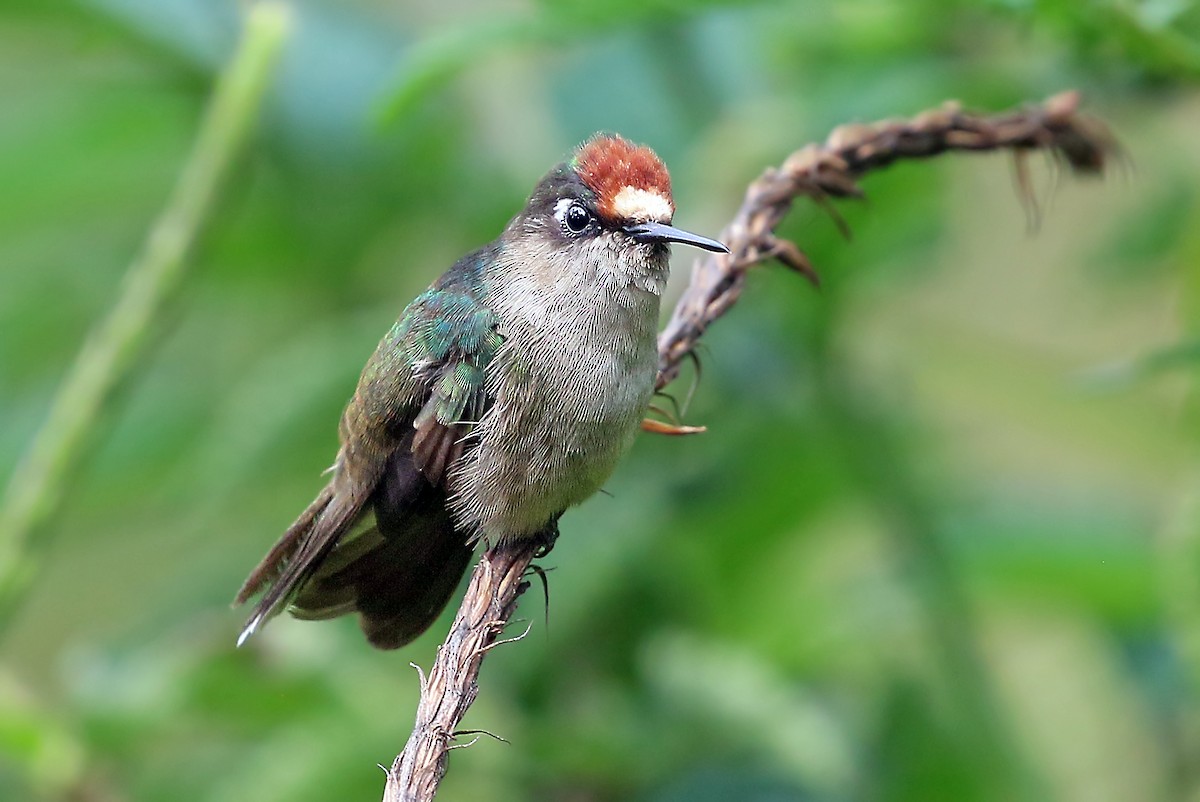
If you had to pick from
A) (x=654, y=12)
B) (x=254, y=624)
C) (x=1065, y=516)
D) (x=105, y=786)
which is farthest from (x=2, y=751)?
(x=1065, y=516)

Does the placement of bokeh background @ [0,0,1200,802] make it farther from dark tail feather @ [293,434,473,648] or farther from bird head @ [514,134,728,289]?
dark tail feather @ [293,434,473,648]

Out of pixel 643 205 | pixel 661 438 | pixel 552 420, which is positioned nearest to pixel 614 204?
pixel 643 205

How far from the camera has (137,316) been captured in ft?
7.06

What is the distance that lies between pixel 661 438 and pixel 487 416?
89cm

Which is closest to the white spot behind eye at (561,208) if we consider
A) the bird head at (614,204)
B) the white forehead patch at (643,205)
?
the bird head at (614,204)

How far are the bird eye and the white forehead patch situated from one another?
0.29ft

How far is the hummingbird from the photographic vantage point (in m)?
2.17

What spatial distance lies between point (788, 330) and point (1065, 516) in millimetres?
838

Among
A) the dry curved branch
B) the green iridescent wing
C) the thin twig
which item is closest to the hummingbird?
the green iridescent wing

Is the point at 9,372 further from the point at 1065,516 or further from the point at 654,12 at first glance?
the point at 1065,516

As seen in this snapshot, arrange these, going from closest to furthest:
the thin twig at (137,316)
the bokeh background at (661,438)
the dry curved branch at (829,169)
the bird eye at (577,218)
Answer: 1. the dry curved branch at (829,169)
2. the thin twig at (137,316)
3. the bird eye at (577,218)
4. the bokeh background at (661,438)

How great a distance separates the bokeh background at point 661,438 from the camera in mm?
2650

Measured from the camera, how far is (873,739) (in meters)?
2.81

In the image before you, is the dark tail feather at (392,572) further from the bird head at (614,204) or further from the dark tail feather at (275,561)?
the bird head at (614,204)
